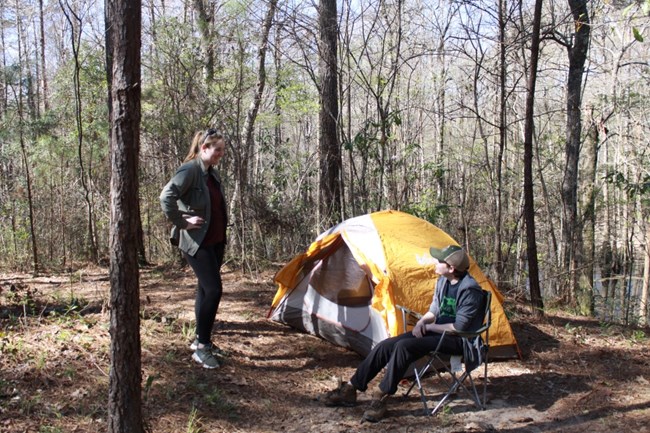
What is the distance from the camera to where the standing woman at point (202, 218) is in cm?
418

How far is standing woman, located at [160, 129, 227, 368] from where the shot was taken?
4176 mm

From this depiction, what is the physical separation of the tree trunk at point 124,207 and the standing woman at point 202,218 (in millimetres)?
1286

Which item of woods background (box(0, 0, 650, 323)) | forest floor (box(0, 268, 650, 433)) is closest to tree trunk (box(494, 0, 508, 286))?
woods background (box(0, 0, 650, 323))

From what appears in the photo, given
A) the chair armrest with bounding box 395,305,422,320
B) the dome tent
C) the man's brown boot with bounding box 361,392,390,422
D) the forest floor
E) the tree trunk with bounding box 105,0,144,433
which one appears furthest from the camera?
the dome tent

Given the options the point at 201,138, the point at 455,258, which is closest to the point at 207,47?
the point at 201,138

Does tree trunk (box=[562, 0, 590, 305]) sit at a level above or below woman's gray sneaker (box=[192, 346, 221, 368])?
above

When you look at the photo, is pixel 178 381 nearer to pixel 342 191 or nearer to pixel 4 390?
pixel 4 390

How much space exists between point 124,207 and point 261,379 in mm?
2258

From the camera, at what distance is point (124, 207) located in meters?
2.80

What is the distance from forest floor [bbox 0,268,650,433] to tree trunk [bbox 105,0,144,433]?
473 millimetres

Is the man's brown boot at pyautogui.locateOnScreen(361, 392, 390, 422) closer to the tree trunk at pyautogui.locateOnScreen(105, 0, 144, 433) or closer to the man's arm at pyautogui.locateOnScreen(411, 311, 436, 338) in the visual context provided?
the man's arm at pyautogui.locateOnScreen(411, 311, 436, 338)

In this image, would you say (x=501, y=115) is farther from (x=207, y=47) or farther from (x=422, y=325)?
(x=207, y=47)

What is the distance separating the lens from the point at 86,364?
420cm

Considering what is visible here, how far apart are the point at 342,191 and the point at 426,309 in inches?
141
